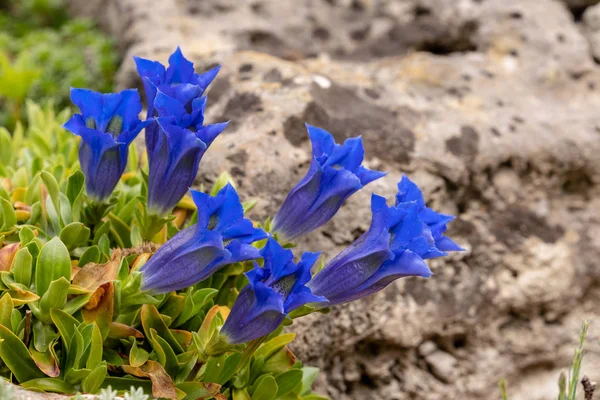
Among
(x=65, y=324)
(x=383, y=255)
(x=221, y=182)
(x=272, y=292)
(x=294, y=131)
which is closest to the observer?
(x=272, y=292)

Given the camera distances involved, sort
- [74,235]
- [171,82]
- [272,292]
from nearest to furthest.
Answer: [272,292] < [171,82] < [74,235]

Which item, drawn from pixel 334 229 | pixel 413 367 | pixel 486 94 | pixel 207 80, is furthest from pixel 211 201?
pixel 486 94

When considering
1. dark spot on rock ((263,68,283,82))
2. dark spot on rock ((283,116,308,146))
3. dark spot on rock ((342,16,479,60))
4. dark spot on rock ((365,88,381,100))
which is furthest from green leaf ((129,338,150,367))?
dark spot on rock ((342,16,479,60))

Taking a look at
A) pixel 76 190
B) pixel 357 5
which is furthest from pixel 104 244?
pixel 357 5

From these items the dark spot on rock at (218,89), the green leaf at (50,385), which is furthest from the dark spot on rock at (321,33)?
the green leaf at (50,385)

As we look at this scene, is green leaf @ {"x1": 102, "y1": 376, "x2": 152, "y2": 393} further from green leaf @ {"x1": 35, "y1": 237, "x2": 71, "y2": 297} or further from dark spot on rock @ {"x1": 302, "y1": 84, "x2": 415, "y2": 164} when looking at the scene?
dark spot on rock @ {"x1": 302, "y1": 84, "x2": 415, "y2": 164}

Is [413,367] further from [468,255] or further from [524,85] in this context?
[524,85]

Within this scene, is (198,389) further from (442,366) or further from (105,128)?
(442,366)
